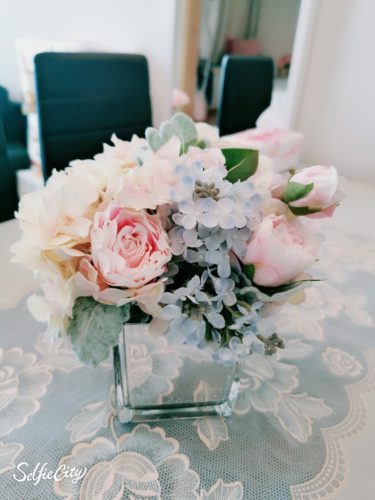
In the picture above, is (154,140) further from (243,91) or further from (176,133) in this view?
(243,91)

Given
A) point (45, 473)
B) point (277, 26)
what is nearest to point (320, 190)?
point (45, 473)

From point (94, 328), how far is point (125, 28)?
152 centimetres

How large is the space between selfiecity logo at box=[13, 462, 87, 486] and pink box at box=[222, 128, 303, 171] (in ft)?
3.57

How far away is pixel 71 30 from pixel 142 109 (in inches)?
28.1

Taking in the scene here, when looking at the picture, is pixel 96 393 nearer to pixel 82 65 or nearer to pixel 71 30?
pixel 82 65

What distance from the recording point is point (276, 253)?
0.35 metres

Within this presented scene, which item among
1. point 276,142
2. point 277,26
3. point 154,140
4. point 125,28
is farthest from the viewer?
point 277,26

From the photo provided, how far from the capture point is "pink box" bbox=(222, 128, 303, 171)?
1.28m

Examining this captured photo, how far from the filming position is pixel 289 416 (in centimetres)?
49

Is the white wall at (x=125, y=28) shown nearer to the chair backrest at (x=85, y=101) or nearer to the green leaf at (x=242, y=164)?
the chair backrest at (x=85, y=101)

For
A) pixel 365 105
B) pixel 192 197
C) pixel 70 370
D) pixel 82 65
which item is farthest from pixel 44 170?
pixel 365 105

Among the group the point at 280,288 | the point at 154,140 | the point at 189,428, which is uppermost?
the point at 154,140

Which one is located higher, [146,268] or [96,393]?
[146,268]

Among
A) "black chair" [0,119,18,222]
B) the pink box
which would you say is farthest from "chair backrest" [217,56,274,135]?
"black chair" [0,119,18,222]
